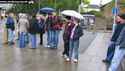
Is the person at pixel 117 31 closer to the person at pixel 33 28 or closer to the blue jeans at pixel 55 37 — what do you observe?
the blue jeans at pixel 55 37

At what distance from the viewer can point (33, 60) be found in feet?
52.3

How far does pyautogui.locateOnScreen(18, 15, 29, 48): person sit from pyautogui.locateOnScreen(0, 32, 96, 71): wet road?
1.42 feet

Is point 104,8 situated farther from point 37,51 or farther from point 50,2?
point 37,51

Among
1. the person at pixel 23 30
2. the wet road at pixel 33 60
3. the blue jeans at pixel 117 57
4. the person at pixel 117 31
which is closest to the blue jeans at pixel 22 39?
the person at pixel 23 30

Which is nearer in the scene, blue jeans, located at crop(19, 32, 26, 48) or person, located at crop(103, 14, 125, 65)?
person, located at crop(103, 14, 125, 65)

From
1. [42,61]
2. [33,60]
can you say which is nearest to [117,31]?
[42,61]

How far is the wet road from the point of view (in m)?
14.0

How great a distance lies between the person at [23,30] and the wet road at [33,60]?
17.1 inches

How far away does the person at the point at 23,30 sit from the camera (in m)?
20.0

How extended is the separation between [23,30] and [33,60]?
452 centimetres

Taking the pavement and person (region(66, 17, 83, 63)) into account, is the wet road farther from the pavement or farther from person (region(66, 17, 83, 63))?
person (region(66, 17, 83, 63))

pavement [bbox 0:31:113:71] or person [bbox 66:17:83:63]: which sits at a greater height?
person [bbox 66:17:83:63]

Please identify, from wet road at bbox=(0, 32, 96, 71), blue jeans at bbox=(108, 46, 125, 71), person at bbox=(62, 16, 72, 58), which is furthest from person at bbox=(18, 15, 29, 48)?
blue jeans at bbox=(108, 46, 125, 71)

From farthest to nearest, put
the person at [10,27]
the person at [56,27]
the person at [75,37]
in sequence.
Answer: the person at [10,27] < the person at [56,27] < the person at [75,37]
